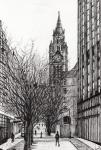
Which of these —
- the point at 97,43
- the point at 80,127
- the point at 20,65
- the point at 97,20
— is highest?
the point at 97,20

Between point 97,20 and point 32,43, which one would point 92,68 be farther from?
point 32,43

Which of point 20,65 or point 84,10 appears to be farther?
point 84,10

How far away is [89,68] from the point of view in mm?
59219

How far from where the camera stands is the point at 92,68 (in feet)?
185

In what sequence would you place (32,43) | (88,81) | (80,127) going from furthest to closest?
(80,127) < (88,81) < (32,43)

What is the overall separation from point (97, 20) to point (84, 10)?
1033 cm

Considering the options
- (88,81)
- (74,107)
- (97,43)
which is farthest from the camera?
(74,107)

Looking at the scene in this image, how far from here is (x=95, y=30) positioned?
177ft

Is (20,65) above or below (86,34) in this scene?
below

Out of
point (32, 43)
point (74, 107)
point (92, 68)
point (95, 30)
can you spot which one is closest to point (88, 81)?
point (92, 68)

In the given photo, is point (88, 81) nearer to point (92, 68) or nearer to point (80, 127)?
point (92, 68)

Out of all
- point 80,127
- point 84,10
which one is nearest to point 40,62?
point 84,10

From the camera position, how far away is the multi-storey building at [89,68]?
5152 centimetres

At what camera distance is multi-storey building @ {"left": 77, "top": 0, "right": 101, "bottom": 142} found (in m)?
51.5
